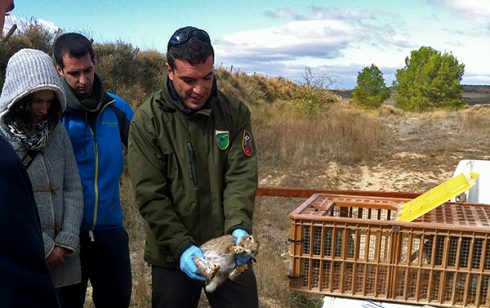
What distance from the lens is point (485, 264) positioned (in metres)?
2.40

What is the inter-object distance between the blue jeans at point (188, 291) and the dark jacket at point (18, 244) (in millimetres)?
1460

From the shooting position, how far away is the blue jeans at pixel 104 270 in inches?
106

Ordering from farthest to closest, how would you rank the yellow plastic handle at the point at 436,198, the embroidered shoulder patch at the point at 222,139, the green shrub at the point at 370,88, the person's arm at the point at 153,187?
the green shrub at the point at 370,88 < the yellow plastic handle at the point at 436,198 < the embroidered shoulder patch at the point at 222,139 < the person's arm at the point at 153,187

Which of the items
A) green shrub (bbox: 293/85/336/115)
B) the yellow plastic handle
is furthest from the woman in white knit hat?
green shrub (bbox: 293/85/336/115)

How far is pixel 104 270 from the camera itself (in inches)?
108

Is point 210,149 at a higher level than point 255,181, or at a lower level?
higher

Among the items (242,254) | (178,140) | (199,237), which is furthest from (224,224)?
(178,140)

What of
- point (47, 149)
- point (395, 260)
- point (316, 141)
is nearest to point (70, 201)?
point (47, 149)

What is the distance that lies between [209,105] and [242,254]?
73 cm

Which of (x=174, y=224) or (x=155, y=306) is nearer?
(x=174, y=224)

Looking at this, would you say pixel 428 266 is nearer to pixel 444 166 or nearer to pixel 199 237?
pixel 199 237

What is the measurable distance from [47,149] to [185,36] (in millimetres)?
943

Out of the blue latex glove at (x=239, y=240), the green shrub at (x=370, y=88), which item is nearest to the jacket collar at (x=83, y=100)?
the blue latex glove at (x=239, y=240)

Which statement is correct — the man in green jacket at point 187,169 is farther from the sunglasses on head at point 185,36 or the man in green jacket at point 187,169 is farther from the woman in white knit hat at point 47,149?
the woman in white knit hat at point 47,149
